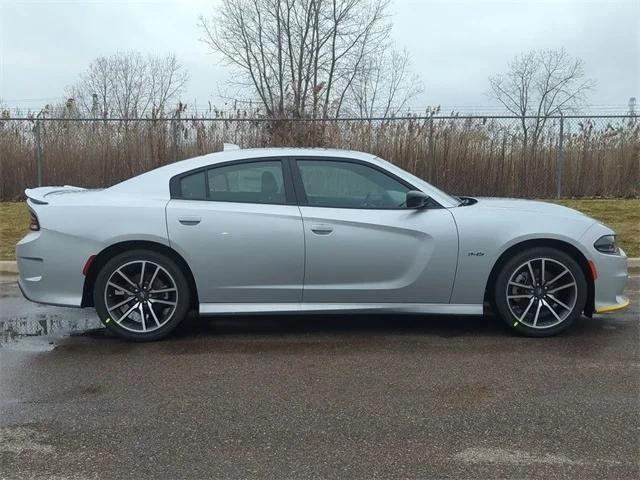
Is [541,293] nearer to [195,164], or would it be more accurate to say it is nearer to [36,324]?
[195,164]

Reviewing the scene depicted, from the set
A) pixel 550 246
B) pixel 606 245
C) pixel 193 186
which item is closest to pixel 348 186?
Result: pixel 193 186

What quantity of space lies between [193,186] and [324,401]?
223 cm

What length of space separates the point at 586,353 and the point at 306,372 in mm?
2177

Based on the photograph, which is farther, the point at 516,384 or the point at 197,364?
the point at 197,364

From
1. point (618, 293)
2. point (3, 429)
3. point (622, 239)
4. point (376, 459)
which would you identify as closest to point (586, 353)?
point (618, 293)

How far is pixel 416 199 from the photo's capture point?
470cm

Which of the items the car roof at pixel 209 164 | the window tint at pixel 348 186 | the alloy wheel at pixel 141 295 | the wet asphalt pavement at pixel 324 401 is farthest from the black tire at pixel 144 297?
the window tint at pixel 348 186

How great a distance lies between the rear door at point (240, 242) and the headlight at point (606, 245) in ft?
7.97

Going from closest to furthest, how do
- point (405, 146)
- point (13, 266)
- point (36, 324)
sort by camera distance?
point (36, 324), point (13, 266), point (405, 146)

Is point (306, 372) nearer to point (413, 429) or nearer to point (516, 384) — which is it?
point (413, 429)

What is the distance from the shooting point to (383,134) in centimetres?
1284

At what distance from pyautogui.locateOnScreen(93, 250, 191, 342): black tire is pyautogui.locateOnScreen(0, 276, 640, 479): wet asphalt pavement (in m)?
0.15

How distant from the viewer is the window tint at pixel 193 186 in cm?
484

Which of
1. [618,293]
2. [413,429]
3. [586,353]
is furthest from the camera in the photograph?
[618,293]
